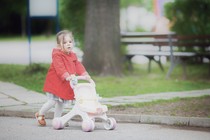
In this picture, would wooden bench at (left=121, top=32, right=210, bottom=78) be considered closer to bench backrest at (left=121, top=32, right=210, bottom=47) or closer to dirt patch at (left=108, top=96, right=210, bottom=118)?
bench backrest at (left=121, top=32, right=210, bottom=47)

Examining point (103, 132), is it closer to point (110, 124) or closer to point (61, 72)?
point (110, 124)

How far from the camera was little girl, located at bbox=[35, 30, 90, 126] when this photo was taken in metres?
8.06

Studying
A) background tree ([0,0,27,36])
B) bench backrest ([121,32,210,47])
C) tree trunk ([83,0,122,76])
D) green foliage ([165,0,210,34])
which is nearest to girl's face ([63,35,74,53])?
tree trunk ([83,0,122,76])

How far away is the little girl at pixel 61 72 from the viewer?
8.06m

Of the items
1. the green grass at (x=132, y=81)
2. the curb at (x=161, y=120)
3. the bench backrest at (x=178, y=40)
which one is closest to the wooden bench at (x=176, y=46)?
the bench backrest at (x=178, y=40)

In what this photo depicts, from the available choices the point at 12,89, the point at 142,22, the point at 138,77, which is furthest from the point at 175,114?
the point at 142,22

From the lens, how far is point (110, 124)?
26.2 feet

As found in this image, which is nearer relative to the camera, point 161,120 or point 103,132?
point 103,132

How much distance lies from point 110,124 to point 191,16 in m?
9.82

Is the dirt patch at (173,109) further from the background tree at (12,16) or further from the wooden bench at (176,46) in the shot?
the background tree at (12,16)

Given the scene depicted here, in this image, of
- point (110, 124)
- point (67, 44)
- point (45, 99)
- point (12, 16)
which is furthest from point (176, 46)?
point (12, 16)

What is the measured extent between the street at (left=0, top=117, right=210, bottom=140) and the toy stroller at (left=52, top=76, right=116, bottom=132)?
0.30 ft

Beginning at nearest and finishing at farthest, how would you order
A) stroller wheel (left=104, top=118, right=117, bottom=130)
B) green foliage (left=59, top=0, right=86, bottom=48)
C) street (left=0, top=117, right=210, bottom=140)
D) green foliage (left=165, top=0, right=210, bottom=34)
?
street (left=0, top=117, right=210, bottom=140)
stroller wheel (left=104, top=118, right=117, bottom=130)
green foliage (left=59, top=0, right=86, bottom=48)
green foliage (left=165, top=0, right=210, bottom=34)

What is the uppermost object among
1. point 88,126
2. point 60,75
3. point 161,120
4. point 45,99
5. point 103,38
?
point 60,75
